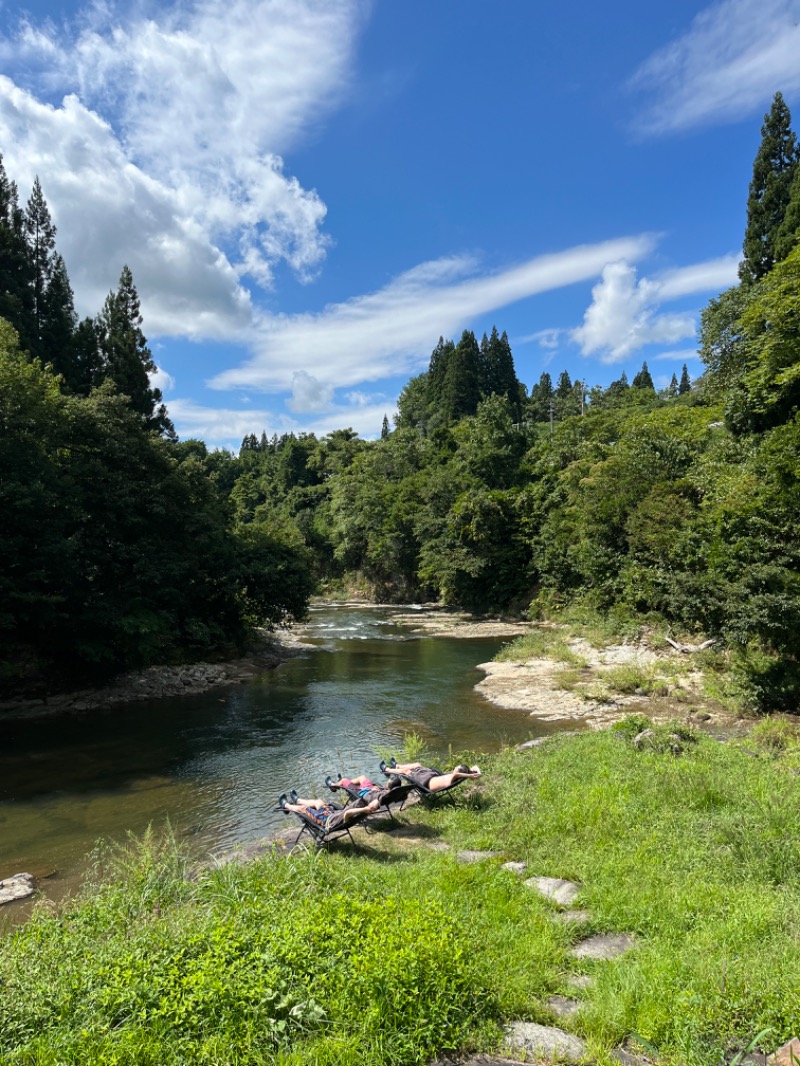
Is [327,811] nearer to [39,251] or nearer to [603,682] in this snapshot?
[603,682]

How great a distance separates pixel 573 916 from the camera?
5211 millimetres

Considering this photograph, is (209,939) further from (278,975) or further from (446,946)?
(446,946)

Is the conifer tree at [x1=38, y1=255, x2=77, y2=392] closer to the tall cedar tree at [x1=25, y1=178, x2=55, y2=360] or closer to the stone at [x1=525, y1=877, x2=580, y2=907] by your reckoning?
the tall cedar tree at [x1=25, y1=178, x2=55, y2=360]

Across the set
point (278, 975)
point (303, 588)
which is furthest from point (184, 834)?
point (303, 588)

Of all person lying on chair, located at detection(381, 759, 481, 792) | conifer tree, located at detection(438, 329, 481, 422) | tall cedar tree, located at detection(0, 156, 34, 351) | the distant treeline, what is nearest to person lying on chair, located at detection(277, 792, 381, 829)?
person lying on chair, located at detection(381, 759, 481, 792)

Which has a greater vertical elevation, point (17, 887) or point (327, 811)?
point (327, 811)

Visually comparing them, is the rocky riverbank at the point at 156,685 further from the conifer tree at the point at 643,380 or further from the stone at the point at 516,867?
the conifer tree at the point at 643,380

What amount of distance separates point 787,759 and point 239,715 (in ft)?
46.0

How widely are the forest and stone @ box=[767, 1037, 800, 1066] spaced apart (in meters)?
12.9

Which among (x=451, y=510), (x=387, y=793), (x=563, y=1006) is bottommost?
(x=387, y=793)

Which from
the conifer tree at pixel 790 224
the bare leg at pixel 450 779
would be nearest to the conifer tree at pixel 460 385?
Result: the conifer tree at pixel 790 224

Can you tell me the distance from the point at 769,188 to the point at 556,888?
4870 cm

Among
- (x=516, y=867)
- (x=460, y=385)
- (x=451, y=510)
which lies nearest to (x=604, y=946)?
(x=516, y=867)

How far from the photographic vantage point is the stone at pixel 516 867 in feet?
20.5
